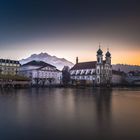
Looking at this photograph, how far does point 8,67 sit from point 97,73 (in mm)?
38940

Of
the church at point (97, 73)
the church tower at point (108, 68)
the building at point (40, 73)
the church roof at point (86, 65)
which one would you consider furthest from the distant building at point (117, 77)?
the building at point (40, 73)

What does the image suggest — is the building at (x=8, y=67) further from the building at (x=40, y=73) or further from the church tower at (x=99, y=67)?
the church tower at (x=99, y=67)

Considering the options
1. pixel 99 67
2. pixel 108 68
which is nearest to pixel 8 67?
pixel 99 67

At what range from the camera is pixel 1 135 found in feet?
41.6

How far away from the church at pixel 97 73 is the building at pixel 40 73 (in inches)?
520

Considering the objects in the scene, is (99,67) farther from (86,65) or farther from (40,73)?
(40,73)

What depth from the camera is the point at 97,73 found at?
366ft

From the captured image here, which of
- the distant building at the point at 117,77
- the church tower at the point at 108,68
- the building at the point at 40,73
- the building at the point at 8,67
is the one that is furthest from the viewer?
the distant building at the point at 117,77

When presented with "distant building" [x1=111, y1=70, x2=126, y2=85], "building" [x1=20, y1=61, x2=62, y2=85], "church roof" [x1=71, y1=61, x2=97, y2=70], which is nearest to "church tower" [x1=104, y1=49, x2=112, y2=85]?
"church roof" [x1=71, y1=61, x2=97, y2=70]

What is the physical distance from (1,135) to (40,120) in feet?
13.9

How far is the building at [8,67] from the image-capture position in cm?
9322

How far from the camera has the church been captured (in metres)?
111

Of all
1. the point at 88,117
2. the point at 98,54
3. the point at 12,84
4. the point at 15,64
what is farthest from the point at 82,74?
the point at 88,117

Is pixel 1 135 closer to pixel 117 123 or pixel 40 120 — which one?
pixel 40 120
